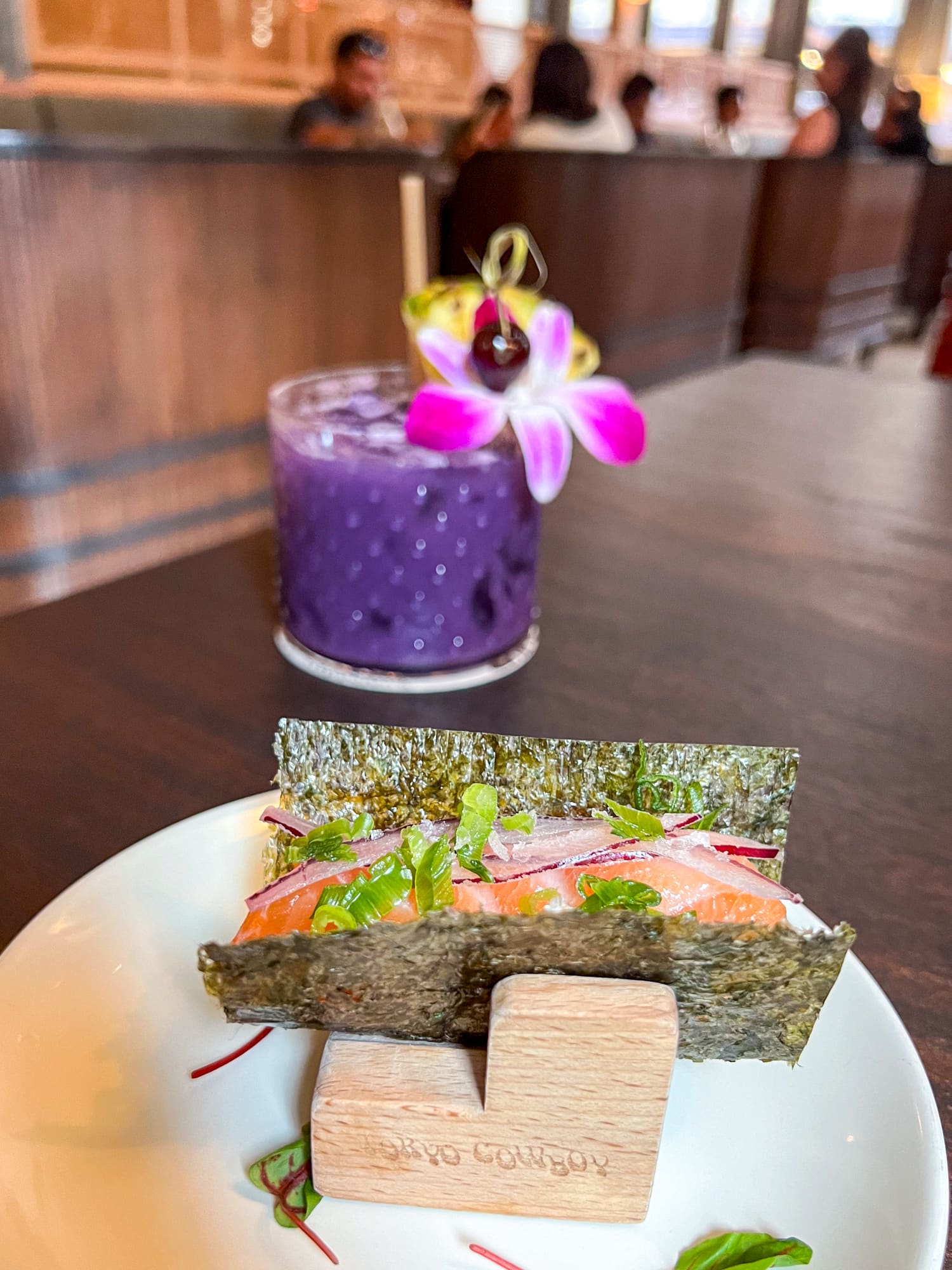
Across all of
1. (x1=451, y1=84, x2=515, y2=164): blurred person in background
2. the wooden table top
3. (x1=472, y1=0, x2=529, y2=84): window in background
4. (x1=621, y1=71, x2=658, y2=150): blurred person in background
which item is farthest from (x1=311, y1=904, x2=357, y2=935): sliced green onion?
(x1=472, y1=0, x2=529, y2=84): window in background

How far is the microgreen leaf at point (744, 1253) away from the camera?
29cm

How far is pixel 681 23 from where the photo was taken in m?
7.01

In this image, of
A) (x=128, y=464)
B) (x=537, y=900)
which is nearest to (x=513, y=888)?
(x=537, y=900)

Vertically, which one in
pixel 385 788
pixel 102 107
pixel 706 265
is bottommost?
pixel 706 265

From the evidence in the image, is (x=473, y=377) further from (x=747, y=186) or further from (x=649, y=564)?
(x=747, y=186)

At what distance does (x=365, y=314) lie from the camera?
2.34 metres

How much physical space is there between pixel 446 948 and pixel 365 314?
2.22 m

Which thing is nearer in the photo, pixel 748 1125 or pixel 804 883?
pixel 748 1125

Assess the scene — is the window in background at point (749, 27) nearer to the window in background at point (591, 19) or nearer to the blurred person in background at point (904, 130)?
the window in background at point (591, 19)

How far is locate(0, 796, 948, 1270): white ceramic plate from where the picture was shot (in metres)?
0.29

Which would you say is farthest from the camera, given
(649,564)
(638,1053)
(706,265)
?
(706,265)

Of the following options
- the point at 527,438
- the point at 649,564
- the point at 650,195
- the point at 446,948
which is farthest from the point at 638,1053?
the point at 650,195

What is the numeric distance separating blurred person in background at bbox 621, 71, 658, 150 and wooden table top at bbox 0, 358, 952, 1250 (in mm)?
4340

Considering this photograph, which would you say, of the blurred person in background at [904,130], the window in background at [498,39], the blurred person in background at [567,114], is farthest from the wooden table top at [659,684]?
the blurred person in background at [904,130]
